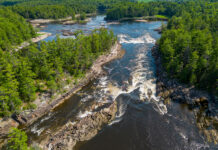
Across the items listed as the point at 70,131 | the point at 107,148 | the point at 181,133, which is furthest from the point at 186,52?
the point at 70,131

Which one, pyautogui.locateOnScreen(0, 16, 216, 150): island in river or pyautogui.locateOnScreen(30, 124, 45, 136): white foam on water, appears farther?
pyautogui.locateOnScreen(30, 124, 45, 136): white foam on water

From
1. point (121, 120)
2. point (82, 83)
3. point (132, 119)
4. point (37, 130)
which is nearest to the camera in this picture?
point (37, 130)

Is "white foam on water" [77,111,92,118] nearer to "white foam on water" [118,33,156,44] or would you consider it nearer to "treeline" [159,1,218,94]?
"treeline" [159,1,218,94]

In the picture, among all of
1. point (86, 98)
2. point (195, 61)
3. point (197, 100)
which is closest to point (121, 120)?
point (86, 98)

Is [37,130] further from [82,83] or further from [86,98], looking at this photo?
[82,83]

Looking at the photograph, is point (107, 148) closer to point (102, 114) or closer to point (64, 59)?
point (102, 114)

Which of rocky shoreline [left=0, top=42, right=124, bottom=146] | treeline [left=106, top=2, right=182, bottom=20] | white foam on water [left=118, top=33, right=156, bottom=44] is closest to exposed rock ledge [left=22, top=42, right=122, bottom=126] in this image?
rocky shoreline [left=0, top=42, right=124, bottom=146]

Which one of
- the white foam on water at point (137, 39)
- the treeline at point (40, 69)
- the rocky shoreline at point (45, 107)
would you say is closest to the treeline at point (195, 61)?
the rocky shoreline at point (45, 107)
